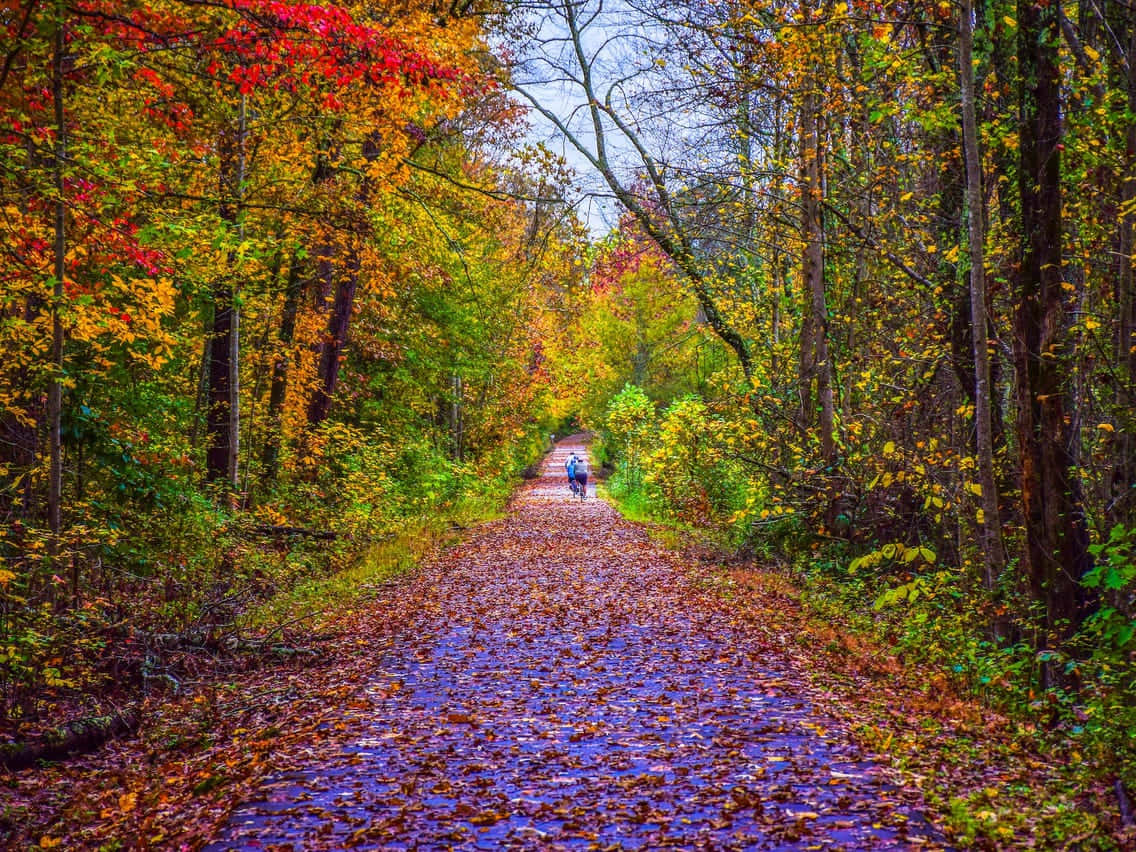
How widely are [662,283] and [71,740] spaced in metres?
14.6

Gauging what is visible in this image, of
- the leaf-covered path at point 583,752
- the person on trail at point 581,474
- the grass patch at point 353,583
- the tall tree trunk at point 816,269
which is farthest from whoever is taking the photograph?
the person on trail at point 581,474

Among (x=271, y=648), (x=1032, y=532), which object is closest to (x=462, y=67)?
(x=271, y=648)

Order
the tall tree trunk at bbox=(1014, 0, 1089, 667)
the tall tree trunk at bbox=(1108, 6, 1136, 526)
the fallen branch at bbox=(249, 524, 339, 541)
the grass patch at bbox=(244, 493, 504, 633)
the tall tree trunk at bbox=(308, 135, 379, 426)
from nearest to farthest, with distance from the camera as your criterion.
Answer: the tall tree trunk at bbox=(1108, 6, 1136, 526) → the tall tree trunk at bbox=(1014, 0, 1089, 667) → the grass patch at bbox=(244, 493, 504, 633) → the fallen branch at bbox=(249, 524, 339, 541) → the tall tree trunk at bbox=(308, 135, 379, 426)

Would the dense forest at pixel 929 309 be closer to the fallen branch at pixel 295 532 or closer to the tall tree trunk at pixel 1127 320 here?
the tall tree trunk at pixel 1127 320

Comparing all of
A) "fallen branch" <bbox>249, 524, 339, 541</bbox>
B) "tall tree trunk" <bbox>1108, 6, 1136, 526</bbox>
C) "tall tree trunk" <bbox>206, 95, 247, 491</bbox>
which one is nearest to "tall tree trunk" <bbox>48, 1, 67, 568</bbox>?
"tall tree trunk" <bbox>206, 95, 247, 491</bbox>

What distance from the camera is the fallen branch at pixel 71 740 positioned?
600cm

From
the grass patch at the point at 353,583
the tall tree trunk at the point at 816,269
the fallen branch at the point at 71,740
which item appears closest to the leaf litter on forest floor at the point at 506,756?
the fallen branch at the point at 71,740

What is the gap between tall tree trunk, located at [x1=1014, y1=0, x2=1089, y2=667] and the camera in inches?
270

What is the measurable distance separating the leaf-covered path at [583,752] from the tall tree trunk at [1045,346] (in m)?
2.18

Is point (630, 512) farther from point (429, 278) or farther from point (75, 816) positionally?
point (75, 816)

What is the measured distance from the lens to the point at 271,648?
349 inches

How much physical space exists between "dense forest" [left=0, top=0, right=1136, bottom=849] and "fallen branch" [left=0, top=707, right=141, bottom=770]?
91 mm

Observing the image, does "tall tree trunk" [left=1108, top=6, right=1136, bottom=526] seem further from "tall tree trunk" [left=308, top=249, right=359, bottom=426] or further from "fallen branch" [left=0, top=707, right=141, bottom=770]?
"tall tree trunk" [left=308, top=249, right=359, bottom=426]

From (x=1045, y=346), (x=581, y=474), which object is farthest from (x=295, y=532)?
(x=581, y=474)
